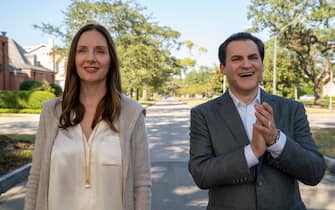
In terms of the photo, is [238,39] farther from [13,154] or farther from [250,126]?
[13,154]

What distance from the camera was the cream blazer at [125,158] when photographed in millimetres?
2250

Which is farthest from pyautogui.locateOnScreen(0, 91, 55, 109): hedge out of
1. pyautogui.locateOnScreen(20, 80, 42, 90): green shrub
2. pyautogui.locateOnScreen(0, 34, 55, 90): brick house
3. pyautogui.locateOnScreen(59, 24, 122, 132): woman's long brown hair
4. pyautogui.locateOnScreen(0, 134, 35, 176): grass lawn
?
pyautogui.locateOnScreen(59, 24, 122, 132): woman's long brown hair

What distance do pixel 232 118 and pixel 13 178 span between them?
6.31m

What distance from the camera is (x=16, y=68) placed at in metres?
48.8

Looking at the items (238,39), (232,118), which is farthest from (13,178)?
(238,39)

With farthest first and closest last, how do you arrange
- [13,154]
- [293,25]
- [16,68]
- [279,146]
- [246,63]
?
1. [16,68]
2. [293,25]
3. [13,154]
4. [246,63]
5. [279,146]

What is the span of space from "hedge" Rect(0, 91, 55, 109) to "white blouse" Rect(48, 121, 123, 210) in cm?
3220

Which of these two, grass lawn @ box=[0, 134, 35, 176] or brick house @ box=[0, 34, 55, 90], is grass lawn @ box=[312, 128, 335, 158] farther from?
brick house @ box=[0, 34, 55, 90]

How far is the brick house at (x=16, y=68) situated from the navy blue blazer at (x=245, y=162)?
1654 inches

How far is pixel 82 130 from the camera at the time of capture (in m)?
2.30

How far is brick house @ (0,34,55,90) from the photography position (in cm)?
4131

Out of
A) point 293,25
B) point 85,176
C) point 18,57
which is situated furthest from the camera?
point 18,57

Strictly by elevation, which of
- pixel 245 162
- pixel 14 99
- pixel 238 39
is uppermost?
pixel 238 39

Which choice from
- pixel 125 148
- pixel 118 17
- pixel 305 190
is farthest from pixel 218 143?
pixel 118 17
